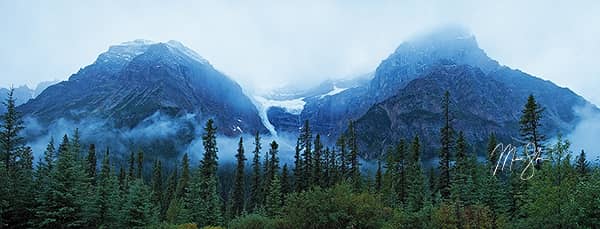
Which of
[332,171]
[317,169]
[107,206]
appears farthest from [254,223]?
[332,171]

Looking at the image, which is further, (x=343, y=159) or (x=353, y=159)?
(x=343, y=159)

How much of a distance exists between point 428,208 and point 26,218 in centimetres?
2720

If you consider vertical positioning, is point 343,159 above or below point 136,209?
above

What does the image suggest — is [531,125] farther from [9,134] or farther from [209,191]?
[9,134]

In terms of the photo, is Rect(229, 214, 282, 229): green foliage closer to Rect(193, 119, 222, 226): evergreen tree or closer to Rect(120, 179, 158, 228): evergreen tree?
Rect(193, 119, 222, 226): evergreen tree

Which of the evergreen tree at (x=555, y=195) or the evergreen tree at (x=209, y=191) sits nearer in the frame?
the evergreen tree at (x=555, y=195)

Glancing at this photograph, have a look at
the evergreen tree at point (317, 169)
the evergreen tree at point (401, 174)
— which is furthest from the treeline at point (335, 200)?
the evergreen tree at point (317, 169)

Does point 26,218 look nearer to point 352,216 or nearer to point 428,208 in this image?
point 352,216

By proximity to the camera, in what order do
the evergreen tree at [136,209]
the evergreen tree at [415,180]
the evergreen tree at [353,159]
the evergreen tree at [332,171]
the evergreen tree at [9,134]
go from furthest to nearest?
the evergreen tree at [332,171] < the evergreen tree at [353,159] < the evergreen tree at [415,180] < the evergreen tree at [9,134] < the evergreen tree at [136,209]

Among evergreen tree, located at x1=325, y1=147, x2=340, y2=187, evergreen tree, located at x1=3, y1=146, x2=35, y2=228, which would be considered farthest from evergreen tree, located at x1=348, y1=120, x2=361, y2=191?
evergreen tree, located at x1=3, y1=146, x2=35, y2=228

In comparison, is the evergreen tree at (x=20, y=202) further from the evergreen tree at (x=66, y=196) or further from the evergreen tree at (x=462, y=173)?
the evergreen tree at (x=462, y=173)

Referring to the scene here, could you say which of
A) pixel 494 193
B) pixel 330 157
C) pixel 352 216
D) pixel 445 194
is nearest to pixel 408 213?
pixel 352 216

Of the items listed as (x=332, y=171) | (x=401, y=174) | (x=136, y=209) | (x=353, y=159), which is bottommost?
(x=136, y=209)

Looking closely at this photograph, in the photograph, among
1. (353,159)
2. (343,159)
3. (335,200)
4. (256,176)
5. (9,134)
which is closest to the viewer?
(335,200)
